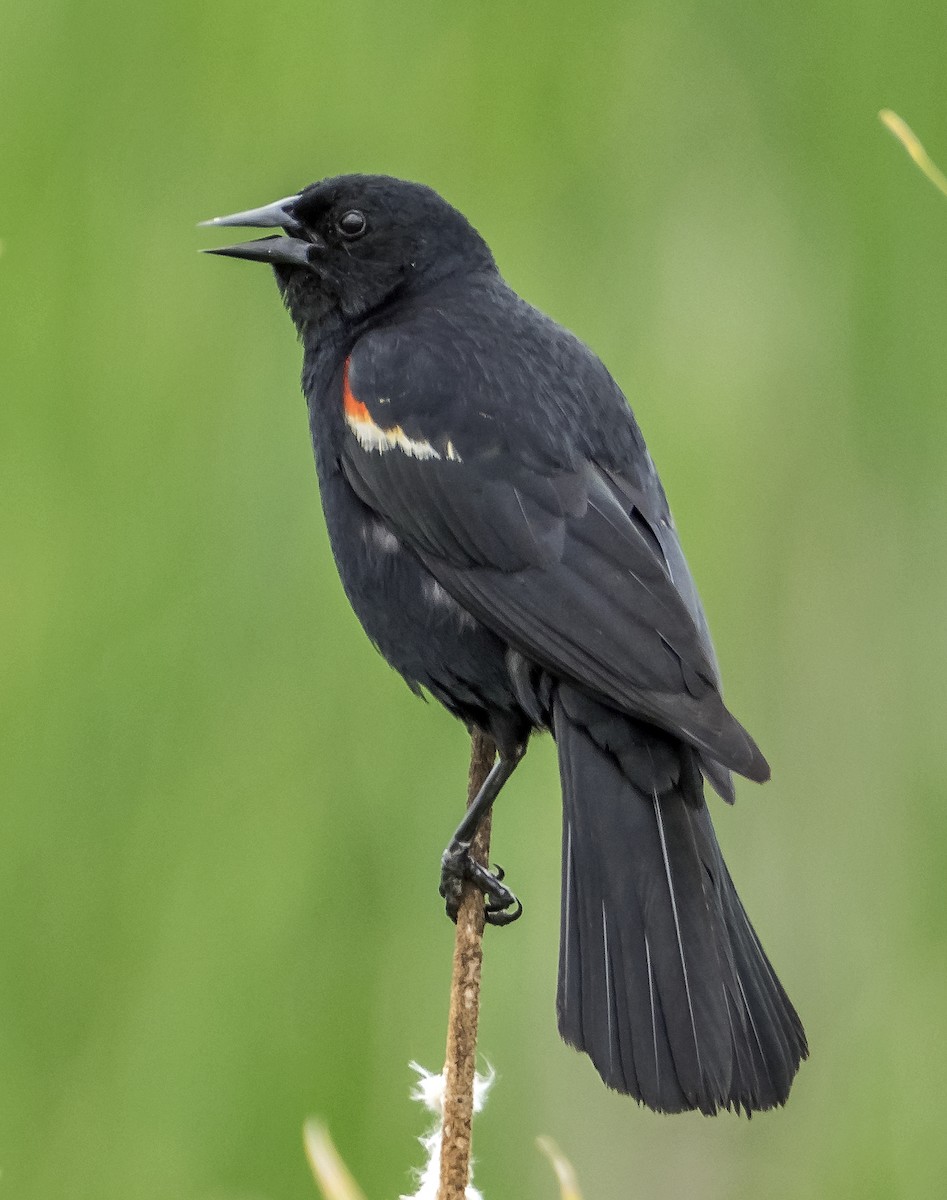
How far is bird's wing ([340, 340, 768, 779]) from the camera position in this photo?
1765mm

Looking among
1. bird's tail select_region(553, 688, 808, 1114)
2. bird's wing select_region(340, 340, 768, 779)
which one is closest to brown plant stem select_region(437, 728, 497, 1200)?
bird's tail select_region(553, 688, 808, 1114)

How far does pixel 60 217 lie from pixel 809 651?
1246 millimetres

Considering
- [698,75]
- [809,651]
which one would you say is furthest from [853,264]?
[809,651]

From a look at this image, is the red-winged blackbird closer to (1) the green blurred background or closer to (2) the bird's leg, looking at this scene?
(2) the bird's leg

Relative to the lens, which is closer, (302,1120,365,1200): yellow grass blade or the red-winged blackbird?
(302,1120,365,1200): yellow grass blade

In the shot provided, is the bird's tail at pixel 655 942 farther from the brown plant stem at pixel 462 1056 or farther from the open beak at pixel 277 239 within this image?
the open beak at pixel 277 239

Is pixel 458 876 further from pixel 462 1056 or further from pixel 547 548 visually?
pixel 462 1056

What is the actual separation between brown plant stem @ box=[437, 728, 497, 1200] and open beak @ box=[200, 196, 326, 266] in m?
1.07

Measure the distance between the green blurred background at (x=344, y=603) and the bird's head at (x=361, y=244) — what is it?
49mm

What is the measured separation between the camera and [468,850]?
204 cm

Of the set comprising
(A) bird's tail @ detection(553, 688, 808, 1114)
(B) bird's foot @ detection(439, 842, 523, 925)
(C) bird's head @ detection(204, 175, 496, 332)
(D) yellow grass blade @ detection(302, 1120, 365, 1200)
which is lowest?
(D) yellow grass blade @ detection(302, 1120, 365, 1200)

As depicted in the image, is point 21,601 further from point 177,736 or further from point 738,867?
point 738,867

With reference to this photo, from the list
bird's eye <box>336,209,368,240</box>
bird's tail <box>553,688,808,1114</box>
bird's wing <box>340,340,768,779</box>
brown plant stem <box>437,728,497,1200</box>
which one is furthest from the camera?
bird's eye <box>336,209,368,240</box>

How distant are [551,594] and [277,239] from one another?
0.78 m
